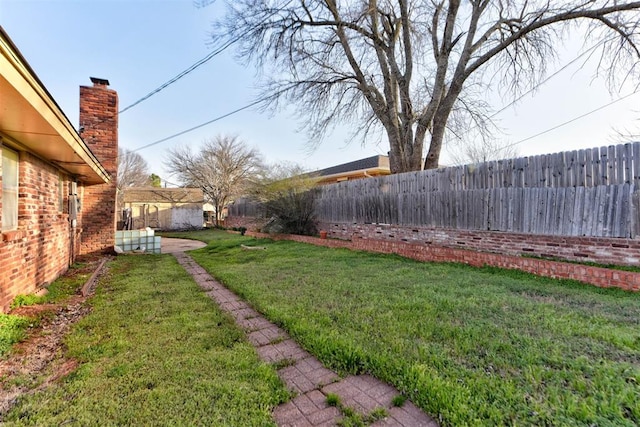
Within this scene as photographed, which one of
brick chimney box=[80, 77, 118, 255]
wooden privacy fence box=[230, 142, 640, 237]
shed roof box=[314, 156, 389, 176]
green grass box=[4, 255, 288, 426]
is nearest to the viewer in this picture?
green grass box=[4, 255, 288, 426]

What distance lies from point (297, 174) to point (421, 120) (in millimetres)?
5402

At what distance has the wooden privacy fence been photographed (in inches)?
174

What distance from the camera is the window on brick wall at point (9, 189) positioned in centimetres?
333

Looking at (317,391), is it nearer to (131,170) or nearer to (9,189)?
(9,189)

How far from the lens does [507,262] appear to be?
5383 mm

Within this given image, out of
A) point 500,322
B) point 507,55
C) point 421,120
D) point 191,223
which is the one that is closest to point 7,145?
point 500,322

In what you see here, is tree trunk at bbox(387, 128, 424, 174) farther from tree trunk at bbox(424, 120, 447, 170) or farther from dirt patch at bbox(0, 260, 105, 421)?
dirt patch at bbox(0, 260, 105, 421)

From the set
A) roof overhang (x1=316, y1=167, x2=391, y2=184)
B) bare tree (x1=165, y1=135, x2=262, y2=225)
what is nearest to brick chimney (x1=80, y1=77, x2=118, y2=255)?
roof overhang (x1=316, y1=167, x2=391, y2=184)

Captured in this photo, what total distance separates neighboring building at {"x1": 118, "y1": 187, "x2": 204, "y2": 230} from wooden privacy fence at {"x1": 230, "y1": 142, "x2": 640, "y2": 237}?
1799 cm

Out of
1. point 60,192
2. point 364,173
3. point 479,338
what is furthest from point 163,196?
point 479,338

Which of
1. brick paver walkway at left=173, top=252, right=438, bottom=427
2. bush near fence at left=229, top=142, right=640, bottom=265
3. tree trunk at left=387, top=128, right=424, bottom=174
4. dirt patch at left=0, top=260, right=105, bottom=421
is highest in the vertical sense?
tree trunk at left=387, top=128, right=424, bottom=174

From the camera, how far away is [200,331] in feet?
9.55

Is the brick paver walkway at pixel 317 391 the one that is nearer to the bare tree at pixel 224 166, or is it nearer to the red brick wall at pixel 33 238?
the red brick wall at pixel 33 238

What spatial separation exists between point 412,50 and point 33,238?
11165mm
